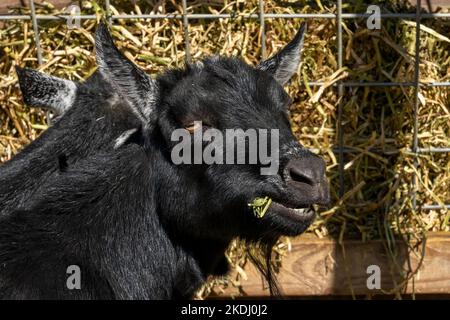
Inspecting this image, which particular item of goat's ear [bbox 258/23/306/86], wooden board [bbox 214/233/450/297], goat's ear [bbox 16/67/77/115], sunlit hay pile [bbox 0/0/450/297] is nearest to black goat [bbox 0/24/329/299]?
goat's ear [bbox 258/23/306/86]

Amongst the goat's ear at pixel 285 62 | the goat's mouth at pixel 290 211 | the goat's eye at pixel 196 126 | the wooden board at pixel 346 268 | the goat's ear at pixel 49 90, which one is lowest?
the wooden board at pixel 346 268

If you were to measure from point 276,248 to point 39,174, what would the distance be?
1.93m

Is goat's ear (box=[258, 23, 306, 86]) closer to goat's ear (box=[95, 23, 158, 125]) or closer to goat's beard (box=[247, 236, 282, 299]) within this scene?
goat's ear (box=[95, 23, 158, 125])

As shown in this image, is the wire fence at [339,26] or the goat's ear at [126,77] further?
the wire fence at [339,26]

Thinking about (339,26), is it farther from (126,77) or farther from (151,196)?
(151,196)

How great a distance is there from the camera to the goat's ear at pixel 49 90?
5.75m

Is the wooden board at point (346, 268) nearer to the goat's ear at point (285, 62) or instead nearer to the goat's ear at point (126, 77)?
the goat's ear at point (285, 62)

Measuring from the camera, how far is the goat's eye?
4.96 meters

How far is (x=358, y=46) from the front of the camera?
6.65 m

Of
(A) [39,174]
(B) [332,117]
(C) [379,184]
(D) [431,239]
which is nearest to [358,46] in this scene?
(B) [332,117]

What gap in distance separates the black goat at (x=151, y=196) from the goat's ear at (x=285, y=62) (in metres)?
0.20

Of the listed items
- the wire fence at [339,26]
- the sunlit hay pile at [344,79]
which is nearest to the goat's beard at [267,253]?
the sunlit hay pile at [344,79]

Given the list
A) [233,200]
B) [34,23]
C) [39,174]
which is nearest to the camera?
[233,200]
